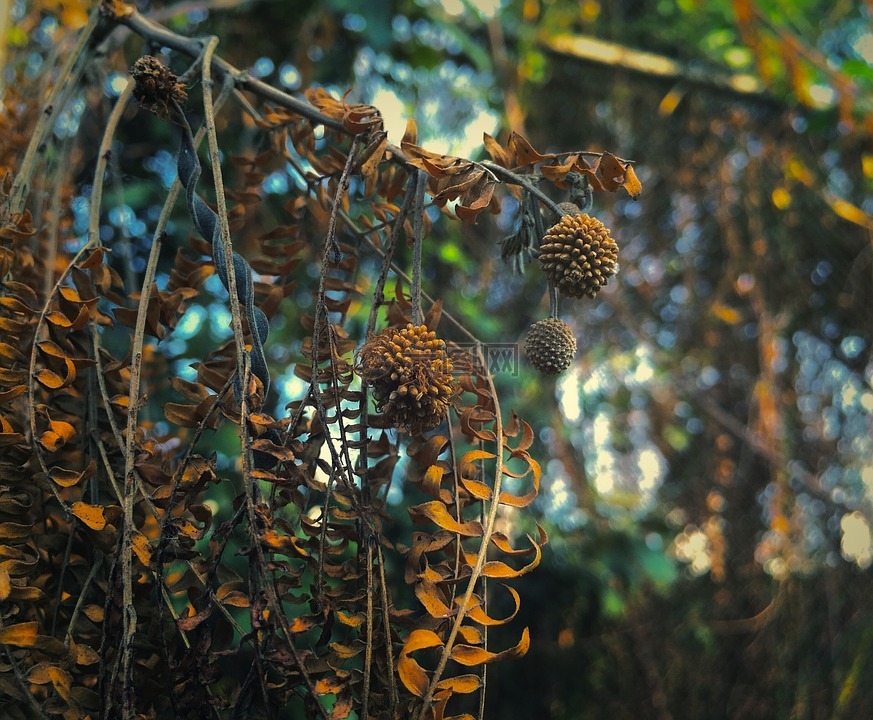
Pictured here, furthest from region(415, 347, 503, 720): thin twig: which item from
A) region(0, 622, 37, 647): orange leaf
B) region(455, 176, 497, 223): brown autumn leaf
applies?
region(0, 622, 37, 647): orange leaf

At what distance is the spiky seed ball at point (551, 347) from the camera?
527 millimetres

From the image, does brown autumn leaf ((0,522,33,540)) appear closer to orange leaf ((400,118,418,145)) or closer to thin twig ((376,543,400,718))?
thin twig ((376,543,400,718))

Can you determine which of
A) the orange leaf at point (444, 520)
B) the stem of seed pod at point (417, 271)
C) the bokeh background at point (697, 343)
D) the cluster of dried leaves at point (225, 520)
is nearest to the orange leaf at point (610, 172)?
the cluster of dried leaves at point (225, 520)

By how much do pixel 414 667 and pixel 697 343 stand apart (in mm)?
1791

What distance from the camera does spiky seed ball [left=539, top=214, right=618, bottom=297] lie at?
486 millimetres

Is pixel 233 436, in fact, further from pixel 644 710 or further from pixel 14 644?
pixel 644 710

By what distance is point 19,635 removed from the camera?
41 centimetres

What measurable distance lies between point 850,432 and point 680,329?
50 cm

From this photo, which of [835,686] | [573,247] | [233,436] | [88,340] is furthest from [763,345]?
[88,340]

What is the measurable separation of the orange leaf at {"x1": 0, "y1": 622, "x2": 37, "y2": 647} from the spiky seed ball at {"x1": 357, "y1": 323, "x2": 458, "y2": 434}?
0.23 metres

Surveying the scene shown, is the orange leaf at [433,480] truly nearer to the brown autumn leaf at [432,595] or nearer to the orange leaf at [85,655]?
the brown autumn leaf at [432,595]

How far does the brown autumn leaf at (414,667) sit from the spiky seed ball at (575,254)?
9.3 inches

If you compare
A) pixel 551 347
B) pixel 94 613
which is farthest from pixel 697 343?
pixel 94 613

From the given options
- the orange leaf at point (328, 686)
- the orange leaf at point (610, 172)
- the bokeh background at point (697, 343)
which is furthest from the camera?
the bokeh background at point (697, 343)
